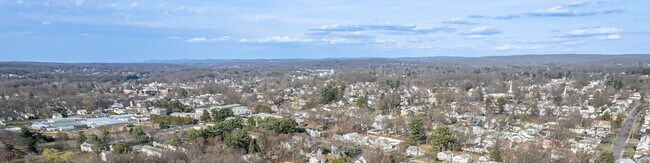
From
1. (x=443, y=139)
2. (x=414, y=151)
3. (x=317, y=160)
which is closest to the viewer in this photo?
(x=317, y=160)

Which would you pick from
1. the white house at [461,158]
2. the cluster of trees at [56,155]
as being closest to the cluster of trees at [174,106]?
the cluster of trees at [56,155]

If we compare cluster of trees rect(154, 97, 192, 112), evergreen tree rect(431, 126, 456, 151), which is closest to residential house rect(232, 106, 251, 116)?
cluster of trees rect(154, 97, 192, 112)

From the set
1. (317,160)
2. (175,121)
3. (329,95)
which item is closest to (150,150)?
(317,160)

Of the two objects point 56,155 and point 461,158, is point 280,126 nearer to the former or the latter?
point 461,158

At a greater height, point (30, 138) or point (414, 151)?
point (30, 138)

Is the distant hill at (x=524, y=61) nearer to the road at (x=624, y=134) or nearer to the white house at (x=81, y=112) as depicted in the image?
the road at (x=624, y=134)

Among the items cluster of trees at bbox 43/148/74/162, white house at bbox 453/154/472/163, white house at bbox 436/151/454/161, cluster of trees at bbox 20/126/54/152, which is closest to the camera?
cluster of trees at bbox 43/148/74/162

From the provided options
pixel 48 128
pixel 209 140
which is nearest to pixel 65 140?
pixel 48 128

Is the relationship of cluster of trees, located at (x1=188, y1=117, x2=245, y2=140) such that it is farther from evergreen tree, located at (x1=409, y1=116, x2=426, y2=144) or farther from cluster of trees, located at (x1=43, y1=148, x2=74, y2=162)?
evergreen tree, located at (x1=409, y1=116, x2=426, y2=144)
